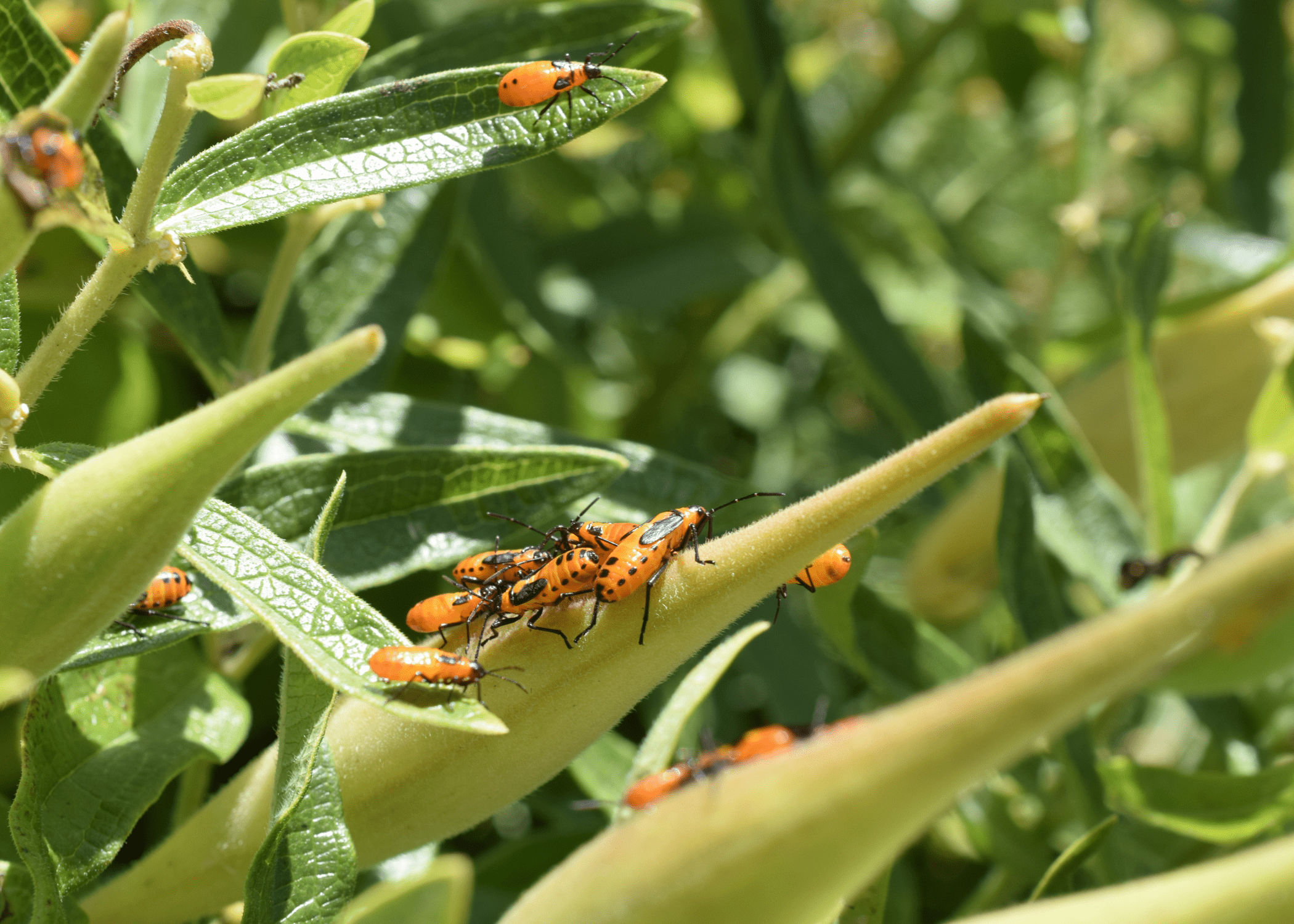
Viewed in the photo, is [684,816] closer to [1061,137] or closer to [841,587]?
[841,587]

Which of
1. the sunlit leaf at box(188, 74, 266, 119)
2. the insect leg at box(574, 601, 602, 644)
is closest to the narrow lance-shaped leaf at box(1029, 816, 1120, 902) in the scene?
the insect leg at box(574, 601, 602, 644)

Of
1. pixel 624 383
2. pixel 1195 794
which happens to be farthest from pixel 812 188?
pixel 1195 794

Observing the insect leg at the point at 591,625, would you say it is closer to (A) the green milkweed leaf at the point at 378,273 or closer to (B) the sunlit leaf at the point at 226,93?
(B) the sunlit leaf at the point at 226,93

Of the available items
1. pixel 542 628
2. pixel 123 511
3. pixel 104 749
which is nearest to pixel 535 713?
pixel 542 628

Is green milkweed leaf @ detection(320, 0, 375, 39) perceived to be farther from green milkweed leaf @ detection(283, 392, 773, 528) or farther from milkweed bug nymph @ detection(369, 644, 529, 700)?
milkweed bug nymph @ detection(369, 644, 529, 700)

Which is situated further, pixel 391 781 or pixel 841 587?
pixel 841 587

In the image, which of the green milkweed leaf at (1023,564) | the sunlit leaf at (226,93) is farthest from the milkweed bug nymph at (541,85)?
the green milkweed leaf at (1023,564)
